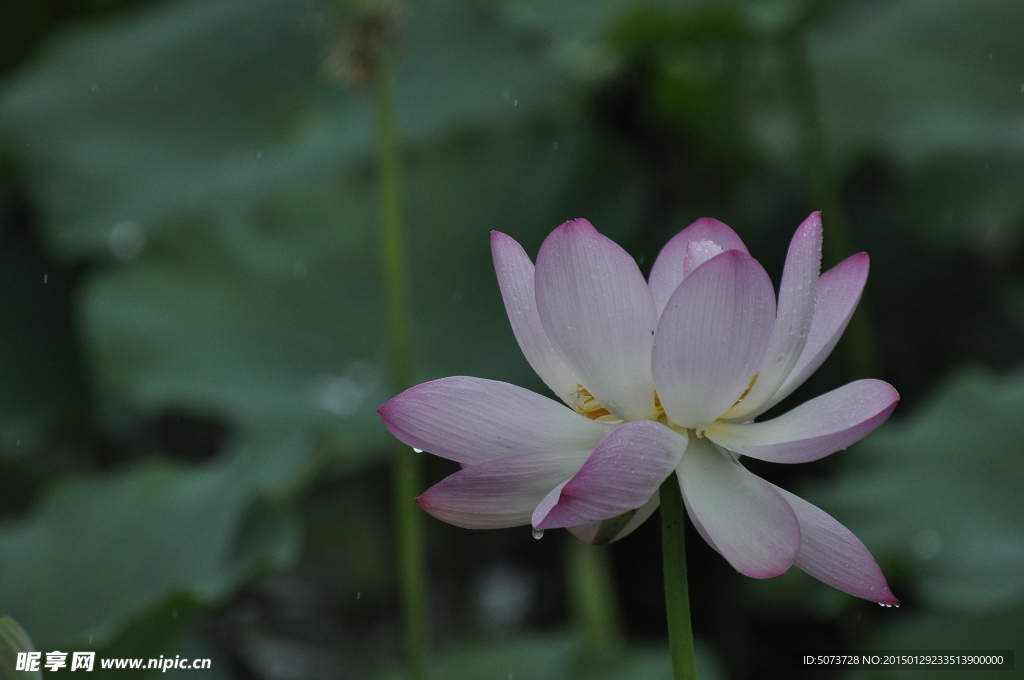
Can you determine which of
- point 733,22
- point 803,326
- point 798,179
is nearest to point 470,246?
point 733,22

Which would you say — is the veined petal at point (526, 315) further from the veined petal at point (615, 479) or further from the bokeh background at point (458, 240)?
the bokeh background at point (458, 240)

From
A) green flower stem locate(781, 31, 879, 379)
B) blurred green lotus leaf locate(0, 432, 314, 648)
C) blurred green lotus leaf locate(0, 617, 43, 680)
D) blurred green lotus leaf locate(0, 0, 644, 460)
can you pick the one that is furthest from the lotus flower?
green flower stem locate(781, 31, 879, 379)

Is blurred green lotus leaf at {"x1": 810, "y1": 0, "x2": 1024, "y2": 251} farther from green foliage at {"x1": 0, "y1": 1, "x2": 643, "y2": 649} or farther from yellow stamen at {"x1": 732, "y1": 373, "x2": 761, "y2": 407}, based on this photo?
yellow stamen at {"x1": 732, "y1": 373, "x2": 761, "y2": 407}

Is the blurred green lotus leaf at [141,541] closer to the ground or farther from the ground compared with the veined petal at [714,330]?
closer to the ground

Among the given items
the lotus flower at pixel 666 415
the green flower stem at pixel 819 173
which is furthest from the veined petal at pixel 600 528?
the green flower stem at pixel 819 173

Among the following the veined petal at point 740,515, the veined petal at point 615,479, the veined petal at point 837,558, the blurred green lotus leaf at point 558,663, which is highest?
the veined petal at point 615,479

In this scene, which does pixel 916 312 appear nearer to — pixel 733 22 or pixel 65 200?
pixel 733 22
